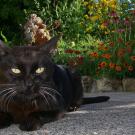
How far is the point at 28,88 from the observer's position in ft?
16.6

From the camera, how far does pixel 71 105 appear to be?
637 cm

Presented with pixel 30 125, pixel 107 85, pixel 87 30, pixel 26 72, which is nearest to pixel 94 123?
pixel 30 125

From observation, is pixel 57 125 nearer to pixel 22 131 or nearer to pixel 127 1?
pixel 22 131

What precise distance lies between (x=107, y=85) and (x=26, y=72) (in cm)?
401

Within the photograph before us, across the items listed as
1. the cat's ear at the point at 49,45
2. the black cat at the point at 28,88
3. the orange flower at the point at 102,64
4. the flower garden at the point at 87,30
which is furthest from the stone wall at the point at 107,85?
the cat's ear at the point at 49,45

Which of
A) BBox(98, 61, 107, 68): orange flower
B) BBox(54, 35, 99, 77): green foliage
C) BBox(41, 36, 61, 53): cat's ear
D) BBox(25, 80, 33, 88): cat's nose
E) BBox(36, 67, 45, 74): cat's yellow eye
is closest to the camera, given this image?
BBox(25, 80, 33, 88): cat's nose

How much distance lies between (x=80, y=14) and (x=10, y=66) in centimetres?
816

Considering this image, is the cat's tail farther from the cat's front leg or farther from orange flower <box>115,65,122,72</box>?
orange flower <box>115,65,122,72</box>

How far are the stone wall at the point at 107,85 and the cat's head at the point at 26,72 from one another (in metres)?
3.59

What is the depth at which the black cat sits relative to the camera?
5098 millimetres

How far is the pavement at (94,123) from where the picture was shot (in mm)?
5129

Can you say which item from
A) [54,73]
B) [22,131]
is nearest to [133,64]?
[54,73]

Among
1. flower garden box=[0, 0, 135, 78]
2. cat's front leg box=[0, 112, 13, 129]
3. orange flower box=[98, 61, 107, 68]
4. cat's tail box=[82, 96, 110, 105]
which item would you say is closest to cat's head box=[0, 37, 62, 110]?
cat's front leg box=[0, 112, 13, 129]

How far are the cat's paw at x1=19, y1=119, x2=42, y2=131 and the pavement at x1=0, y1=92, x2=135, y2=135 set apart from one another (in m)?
0.04
